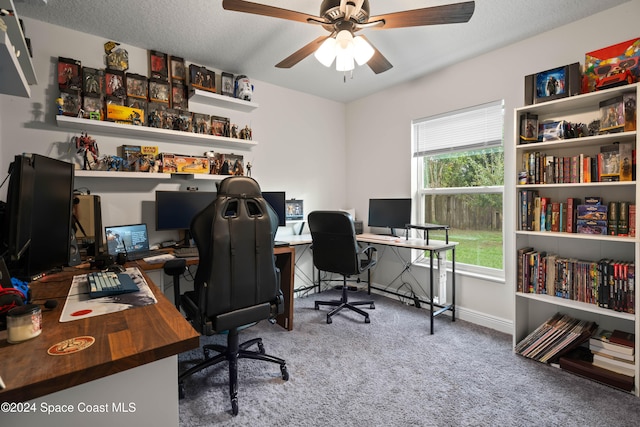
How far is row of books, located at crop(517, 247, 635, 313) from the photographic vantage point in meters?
1.95

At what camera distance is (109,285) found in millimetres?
1296

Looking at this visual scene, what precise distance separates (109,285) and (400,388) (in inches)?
69.0

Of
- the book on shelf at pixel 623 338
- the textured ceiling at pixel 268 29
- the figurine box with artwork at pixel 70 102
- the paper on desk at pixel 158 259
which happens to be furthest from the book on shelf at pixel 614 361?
the figurine box with artwork at pixel 70 102

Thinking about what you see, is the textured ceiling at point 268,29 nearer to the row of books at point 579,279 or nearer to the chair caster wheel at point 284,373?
the row of books at point 579,279

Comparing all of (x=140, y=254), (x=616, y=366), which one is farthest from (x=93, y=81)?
(x=616, y=366)

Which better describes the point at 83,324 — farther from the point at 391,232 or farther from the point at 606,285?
the point at 391,232

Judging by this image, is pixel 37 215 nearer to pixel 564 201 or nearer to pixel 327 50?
pixel 327 50

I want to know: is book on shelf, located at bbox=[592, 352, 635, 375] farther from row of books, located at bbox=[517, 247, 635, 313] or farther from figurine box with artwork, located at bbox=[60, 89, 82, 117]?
figurine box with artwork, located at bbox=[60, 89, 82, 117]

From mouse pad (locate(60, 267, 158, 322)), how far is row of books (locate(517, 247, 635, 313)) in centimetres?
259

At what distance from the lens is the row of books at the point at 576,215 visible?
1.99 m

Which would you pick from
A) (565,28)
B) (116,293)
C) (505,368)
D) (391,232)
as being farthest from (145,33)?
(505,368)

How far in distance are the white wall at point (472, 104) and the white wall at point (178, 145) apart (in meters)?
0.41

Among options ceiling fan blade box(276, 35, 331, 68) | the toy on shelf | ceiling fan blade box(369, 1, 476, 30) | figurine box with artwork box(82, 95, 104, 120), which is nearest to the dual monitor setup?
the toy on shelf

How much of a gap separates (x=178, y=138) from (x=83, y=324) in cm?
229
